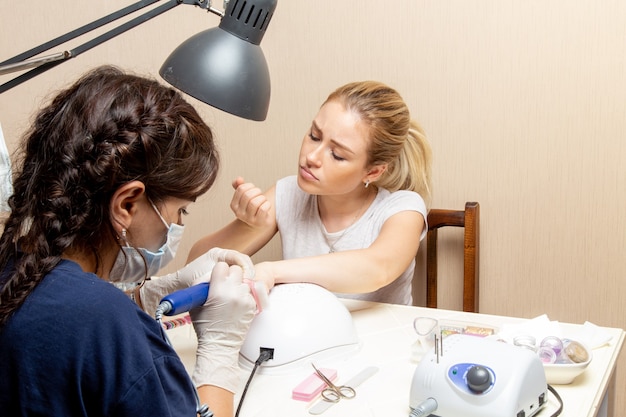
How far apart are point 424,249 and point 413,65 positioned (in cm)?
56

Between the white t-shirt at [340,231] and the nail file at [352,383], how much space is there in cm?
49

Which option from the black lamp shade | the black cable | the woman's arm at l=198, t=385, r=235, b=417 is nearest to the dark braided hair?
the black lamp shade

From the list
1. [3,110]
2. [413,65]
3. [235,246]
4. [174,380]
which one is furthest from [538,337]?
[3,110]

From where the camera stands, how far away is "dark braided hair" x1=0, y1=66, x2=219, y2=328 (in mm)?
843

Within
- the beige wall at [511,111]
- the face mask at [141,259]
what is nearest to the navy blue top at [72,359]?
the face mask at [141,259]

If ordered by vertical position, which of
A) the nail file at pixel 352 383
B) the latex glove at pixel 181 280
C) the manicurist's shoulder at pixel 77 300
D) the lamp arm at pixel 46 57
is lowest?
the nail file at pixel 352 383

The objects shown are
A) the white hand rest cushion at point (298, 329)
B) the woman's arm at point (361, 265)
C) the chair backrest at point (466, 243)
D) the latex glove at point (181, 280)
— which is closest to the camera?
the white hand rest cushion at point (298, 329)

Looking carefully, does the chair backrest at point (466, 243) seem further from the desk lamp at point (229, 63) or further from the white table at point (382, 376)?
the desk lamp at point (229, 63)

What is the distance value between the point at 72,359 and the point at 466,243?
1.39 metres

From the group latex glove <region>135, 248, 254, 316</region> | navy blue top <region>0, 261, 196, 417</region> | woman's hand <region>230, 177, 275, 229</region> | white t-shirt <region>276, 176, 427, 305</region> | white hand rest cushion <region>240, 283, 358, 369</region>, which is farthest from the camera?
white t-shirt <region>276, 176, 427, 305</region>

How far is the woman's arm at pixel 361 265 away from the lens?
1497mm

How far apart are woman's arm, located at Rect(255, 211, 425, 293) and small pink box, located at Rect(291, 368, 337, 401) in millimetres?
265

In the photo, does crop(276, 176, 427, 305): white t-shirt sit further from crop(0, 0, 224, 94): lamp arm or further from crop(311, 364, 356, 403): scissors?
crop(0, 0, 224, 94): lamp arm

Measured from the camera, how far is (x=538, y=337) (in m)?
1.29
